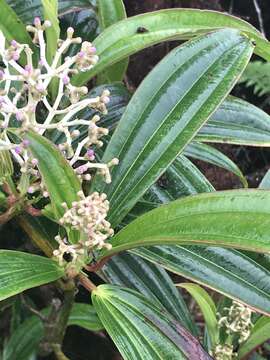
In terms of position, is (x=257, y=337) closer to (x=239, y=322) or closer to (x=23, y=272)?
(x=239, y=322)

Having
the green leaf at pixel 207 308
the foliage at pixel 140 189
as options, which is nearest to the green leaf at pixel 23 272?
the foliage at pixel 140 189

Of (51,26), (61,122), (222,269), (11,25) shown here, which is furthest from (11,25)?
(222,269)

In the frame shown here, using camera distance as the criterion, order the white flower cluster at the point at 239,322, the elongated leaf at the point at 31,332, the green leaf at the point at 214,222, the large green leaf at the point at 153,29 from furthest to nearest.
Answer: the elongated leaf at the point at 31,332
the white flower cluster at the point at 239,322
the large green leaf at the point at 153,29
the green leaf at the point at 214,222

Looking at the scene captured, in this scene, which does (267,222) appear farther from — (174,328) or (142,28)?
(142,28)

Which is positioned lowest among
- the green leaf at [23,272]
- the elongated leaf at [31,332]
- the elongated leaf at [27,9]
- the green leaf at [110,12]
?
the elongated leaf at [31,332]

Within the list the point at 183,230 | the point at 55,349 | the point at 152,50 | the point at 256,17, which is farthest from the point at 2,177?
the point at 256,17

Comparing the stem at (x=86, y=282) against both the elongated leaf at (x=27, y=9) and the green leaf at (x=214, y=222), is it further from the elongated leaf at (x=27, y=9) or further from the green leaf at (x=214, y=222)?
the elongated leaf at (x=27, y=9)
